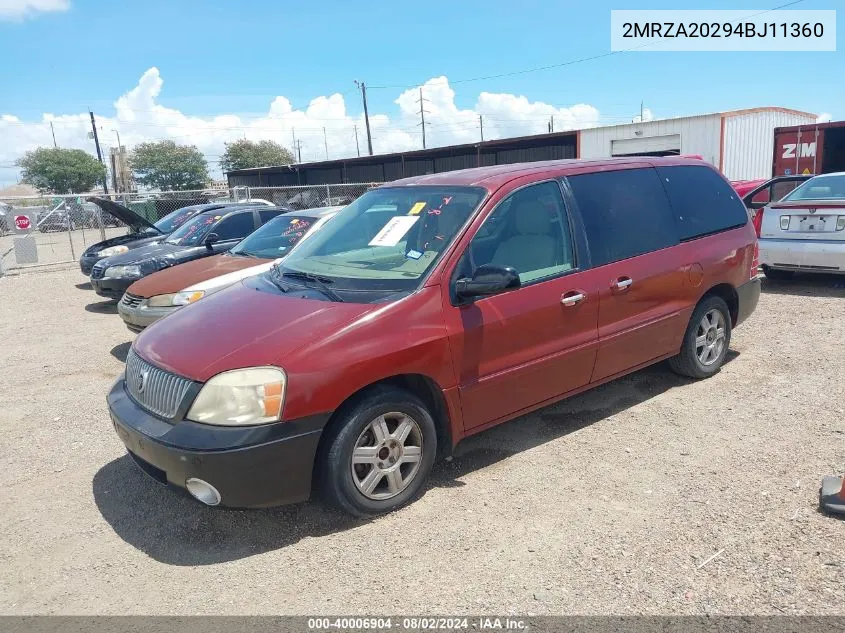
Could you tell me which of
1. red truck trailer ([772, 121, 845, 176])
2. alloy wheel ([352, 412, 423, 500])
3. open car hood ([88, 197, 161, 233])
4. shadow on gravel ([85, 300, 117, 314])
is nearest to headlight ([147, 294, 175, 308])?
alloy wheel ([352, 412, 423, 500])

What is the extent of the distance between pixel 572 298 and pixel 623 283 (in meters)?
0.52

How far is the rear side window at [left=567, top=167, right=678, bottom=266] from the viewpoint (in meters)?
4.34

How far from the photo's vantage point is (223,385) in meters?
3.07

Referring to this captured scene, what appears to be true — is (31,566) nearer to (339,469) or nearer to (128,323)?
(339,469)

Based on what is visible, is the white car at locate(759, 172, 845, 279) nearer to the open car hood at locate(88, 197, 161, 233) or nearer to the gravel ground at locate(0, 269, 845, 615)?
the gravel ground at locate(0, 269, 845, 615)

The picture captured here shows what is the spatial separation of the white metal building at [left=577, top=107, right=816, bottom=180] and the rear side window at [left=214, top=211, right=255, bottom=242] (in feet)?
47.7

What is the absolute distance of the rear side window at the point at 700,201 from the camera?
4992 mm

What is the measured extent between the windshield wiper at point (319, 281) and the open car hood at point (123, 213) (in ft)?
24.3

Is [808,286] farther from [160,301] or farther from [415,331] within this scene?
[160,301]

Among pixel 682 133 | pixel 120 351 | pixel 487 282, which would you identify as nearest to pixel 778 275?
pixel 487 282

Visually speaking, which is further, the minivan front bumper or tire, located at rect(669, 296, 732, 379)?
tire, located at rect(669, 296, 732, 379)

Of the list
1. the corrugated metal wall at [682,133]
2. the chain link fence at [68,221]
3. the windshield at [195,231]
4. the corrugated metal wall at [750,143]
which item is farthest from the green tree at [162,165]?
the windshield at [195,231]

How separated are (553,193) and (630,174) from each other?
905 mm

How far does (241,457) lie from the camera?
2.96m
